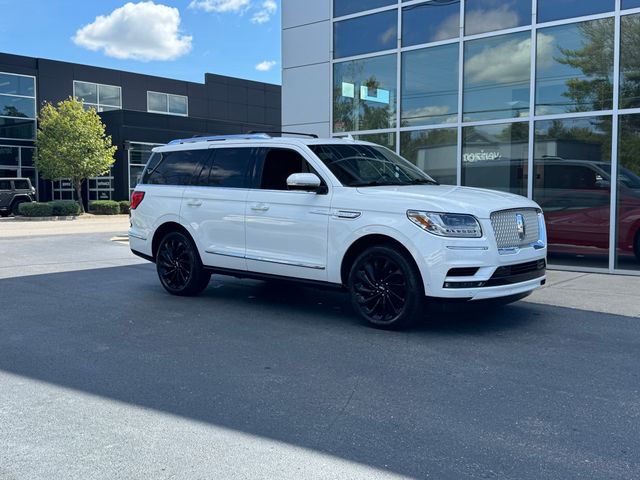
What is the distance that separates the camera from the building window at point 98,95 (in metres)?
37.6

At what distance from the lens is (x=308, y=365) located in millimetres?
5293

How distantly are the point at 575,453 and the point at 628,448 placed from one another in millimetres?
331

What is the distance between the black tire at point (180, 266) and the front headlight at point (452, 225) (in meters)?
3.34

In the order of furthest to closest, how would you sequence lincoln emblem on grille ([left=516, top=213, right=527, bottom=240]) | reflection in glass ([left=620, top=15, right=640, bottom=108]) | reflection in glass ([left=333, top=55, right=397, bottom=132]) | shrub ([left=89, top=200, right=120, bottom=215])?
1. shrub ([left=89, top=200, right=120, bottom=215])
2. reflection in glass ([left=333, top=55, right=397, bottom=132])
3. reflection in glass ([left=620, top=15, right=640, bottom=108])
4. lincoln emblem on grille ([left=516, top=213, right=527, bottom=240])

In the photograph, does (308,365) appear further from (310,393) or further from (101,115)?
(101,115)

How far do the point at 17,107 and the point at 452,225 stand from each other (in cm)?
3409

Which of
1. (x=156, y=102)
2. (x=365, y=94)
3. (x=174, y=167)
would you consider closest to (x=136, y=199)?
(x=174, y=167)

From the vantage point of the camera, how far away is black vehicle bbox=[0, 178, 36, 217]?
2944 cm

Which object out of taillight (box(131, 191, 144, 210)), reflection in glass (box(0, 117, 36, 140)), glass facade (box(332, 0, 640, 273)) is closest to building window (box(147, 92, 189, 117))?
reflection in glass (box(0, 117, 36, 140))

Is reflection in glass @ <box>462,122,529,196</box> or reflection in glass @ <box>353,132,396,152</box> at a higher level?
reflection in glass @ <box>353,132,396,152</box>

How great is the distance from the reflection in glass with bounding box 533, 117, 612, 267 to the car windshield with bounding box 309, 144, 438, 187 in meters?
4.29

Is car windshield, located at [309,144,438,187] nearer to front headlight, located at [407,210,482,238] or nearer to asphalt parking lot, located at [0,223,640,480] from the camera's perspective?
front headlight, located at [407,210,482,238]

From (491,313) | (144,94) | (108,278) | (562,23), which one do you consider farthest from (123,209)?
(491,313)

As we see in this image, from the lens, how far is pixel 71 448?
3.67 metres
